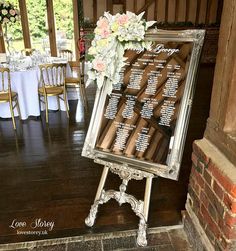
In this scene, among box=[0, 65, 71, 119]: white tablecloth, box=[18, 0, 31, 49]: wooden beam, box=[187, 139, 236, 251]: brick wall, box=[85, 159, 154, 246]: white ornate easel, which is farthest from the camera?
box=[18, 0, 31, 49]: wooden beam

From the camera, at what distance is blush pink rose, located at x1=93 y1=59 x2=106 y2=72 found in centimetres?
169

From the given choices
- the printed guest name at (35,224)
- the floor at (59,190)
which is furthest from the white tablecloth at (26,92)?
Answer: the printed guest name at (35,224)

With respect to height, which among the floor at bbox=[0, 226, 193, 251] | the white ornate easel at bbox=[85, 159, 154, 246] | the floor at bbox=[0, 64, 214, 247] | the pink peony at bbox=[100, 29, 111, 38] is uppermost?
the pink peony at bbox=[100, 29, 111, 38]

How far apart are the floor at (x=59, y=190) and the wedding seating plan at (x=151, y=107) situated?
0.62m

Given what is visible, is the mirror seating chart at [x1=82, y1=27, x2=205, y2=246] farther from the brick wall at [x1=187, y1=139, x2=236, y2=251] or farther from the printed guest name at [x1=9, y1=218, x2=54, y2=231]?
the printed guest name at [x1=9, y1=218, x2=54, y2=231]

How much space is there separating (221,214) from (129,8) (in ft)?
27.6

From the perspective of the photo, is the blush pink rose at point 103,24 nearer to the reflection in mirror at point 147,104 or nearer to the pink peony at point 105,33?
the pink peony at point 105,33

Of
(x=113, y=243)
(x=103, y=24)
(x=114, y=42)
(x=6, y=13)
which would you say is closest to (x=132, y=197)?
(x=113, y=243)

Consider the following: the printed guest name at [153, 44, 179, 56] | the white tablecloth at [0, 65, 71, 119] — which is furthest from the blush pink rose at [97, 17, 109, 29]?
the white tablecloth at [0, 65, 71, 119]

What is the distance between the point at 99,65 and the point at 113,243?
47.2 inches

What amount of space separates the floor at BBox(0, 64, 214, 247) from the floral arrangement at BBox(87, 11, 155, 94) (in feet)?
3.50

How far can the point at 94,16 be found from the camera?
8.66m

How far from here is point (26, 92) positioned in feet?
13.6

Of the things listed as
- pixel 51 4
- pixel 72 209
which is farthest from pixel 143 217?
pixel 51 4
